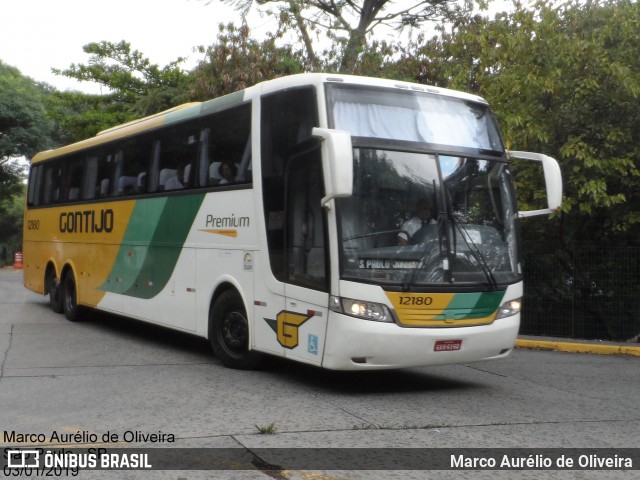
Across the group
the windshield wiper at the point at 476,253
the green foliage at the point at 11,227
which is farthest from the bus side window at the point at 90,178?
the green foliage at the point at 11,227

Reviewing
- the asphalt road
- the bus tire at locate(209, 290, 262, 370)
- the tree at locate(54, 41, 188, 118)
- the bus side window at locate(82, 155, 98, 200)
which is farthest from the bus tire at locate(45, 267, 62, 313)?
the tree at locate(54, 41, 188, 118)

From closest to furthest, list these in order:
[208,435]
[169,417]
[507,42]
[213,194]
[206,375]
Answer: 1. [208,435]
2. [169,417]
3. [206,375]
4. [213,194]
5. [507,42]

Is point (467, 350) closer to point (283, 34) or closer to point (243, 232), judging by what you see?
point (243, 232)

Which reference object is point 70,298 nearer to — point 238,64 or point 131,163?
point 131,163

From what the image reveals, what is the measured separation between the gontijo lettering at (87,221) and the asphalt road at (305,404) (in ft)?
7.49

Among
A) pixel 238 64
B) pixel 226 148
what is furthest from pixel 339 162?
pixel 238 64

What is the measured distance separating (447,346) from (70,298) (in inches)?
367

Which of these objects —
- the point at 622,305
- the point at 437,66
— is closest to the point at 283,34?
the point at 437,66

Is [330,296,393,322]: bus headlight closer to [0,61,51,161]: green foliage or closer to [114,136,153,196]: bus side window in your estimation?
[114,136,153,196]: bus side window

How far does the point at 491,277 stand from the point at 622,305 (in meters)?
7.63

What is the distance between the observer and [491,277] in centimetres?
895

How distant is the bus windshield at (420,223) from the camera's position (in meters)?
8.39

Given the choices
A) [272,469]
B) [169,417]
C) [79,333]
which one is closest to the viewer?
[272,469]

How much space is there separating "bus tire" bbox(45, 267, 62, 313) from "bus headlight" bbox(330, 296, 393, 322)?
9551 mm
